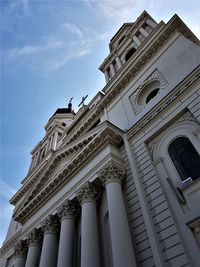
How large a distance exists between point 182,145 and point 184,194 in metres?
2.53

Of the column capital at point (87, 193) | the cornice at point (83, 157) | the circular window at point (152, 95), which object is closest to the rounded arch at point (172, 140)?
the cornice at point (83, 157)

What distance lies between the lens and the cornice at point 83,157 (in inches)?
535

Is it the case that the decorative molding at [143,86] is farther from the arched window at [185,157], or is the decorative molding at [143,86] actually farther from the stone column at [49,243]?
the stone column at [49,243]

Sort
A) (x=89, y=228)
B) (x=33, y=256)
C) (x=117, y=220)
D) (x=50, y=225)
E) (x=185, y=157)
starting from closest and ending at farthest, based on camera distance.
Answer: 1. (x=117, y=220)
2. (x=185, y=157)
3. (x=89, y=228)
4. (x=50, y=225)
5. (x=33, y=256)

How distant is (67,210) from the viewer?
13695mm

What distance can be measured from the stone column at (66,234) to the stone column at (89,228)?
1406 mm

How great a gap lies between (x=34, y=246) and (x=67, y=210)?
419 cm

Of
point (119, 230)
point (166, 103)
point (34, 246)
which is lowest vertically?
point (119, 230)

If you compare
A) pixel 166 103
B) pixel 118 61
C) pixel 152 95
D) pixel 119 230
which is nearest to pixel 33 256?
pixel 119 230

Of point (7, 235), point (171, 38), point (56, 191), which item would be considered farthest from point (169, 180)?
point (7, 235)

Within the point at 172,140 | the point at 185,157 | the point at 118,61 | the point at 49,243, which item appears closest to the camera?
the point at 185,157

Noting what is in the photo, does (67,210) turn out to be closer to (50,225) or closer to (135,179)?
(50,225)

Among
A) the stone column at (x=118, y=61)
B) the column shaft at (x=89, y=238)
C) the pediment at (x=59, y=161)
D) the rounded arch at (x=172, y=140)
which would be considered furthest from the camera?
the stone column at (x=118, y=61)

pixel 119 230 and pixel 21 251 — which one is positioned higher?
pixel 21 251
